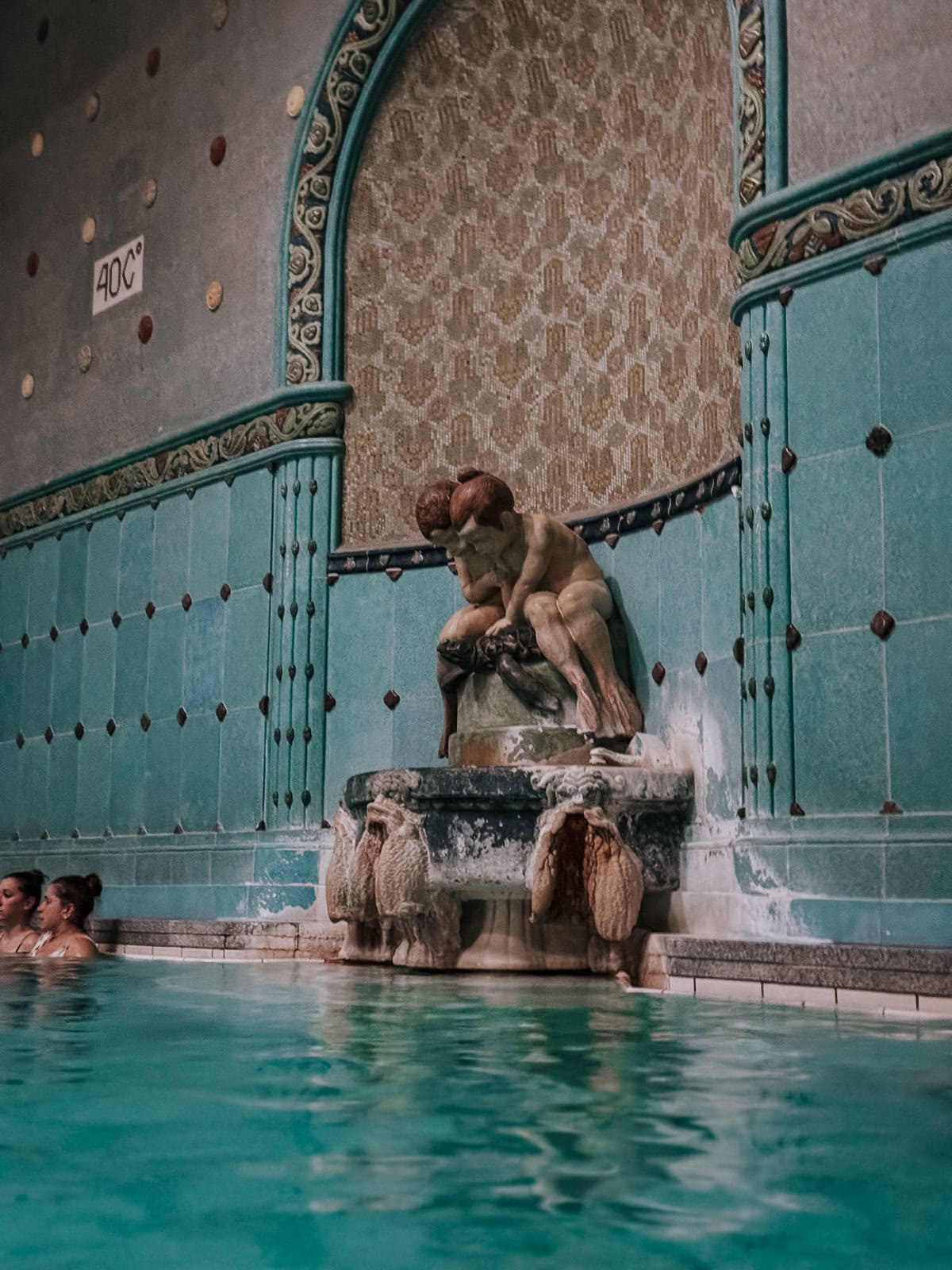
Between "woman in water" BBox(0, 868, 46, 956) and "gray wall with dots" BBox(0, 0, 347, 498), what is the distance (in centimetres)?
298

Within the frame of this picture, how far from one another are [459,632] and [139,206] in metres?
4.41

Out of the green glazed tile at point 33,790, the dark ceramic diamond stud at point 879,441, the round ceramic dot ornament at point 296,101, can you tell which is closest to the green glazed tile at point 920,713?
the dark ceramic diamond stud at point 879,441

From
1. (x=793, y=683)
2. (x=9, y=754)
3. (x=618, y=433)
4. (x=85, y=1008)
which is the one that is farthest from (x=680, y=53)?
(x=9, y=754)

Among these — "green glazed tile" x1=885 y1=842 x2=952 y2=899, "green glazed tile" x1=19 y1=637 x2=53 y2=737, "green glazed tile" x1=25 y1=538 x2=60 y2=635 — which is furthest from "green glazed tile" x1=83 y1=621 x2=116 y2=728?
"green glazed tile" x1=885 y1=842 x2=952 y2=899

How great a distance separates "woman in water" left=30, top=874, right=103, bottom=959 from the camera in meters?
7.69

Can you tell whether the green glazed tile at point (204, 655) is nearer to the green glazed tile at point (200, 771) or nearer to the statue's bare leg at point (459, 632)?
the green glazed tile at point (200, 771)

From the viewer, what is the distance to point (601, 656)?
724cm

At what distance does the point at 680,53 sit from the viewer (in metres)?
7.79

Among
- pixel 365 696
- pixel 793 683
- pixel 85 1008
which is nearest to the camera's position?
pixel 85 1008

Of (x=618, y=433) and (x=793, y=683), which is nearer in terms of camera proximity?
(x=793, y=683)

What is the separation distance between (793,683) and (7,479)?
7.20 meters

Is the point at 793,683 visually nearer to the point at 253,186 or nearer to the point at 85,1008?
the point at 85,1008

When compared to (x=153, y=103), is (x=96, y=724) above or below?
below

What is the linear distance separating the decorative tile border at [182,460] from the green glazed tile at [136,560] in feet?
0.61
